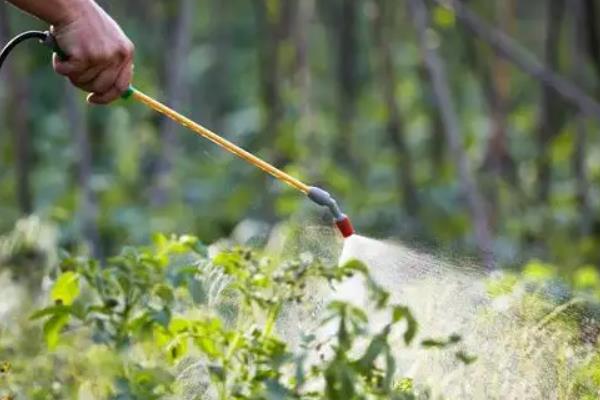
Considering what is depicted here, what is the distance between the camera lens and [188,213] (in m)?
11.4

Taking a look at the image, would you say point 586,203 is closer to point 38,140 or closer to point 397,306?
point 38,140

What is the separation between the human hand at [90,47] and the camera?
12.3 feet

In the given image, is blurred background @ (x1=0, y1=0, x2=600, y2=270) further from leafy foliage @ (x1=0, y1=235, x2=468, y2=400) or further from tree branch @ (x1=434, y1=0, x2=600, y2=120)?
leafy foliage @ (x1=0, y1=235, x2=468, y2=400)

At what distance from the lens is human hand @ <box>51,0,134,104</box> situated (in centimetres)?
374

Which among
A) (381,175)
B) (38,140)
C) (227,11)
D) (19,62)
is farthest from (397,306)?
(227,11)

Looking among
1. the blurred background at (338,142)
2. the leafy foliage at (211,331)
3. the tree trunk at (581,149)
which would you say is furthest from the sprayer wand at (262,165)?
the tree trunk at (581,149)

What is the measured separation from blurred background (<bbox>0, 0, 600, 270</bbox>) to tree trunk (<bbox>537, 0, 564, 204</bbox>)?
0.05 ft

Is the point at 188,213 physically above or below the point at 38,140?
above

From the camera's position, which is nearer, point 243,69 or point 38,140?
Result: point 38,140

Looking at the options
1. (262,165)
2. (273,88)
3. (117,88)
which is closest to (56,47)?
(117,88)

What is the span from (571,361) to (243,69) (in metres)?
16.3

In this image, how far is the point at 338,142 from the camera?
576 inches

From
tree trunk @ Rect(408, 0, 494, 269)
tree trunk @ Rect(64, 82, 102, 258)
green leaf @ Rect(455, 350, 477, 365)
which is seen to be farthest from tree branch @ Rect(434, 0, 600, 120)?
green leaf @ Rect(455, 350, 477, 365)

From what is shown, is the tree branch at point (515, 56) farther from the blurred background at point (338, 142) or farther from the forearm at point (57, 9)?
the forearm at point (57, 9)
